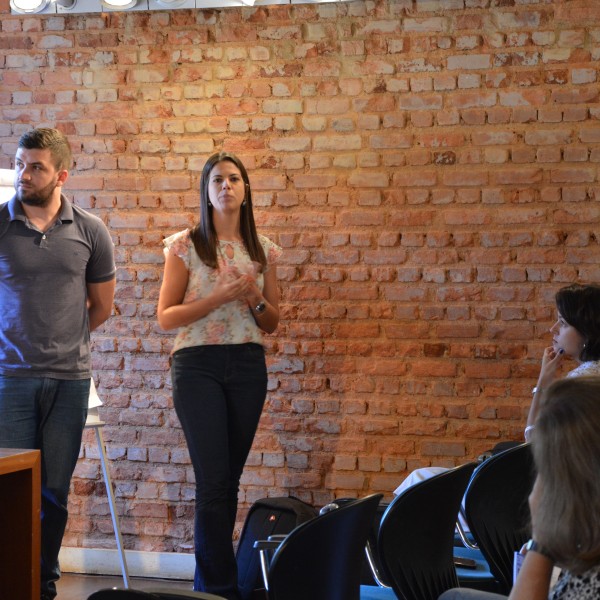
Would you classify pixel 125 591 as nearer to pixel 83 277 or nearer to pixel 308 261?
pixel 83 277

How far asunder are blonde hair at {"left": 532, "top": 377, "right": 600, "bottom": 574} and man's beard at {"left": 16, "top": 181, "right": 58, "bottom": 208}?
2487 mm

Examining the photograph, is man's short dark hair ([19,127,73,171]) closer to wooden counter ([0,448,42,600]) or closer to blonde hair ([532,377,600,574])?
wooden counter ([0,448,42,600])

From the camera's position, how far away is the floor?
4.29 m

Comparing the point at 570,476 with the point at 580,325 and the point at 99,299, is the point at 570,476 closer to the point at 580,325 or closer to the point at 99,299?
the point at 580,325

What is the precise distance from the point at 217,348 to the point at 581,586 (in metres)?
2.43

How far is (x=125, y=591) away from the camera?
144 cm

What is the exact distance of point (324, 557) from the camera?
5.97 feet

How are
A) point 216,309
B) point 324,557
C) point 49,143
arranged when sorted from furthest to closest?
point 216,309, point 49,143, point 324,557

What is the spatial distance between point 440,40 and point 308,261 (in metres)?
1.20

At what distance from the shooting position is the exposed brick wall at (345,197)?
4.18 metres

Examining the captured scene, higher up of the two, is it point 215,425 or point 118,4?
point 118,4

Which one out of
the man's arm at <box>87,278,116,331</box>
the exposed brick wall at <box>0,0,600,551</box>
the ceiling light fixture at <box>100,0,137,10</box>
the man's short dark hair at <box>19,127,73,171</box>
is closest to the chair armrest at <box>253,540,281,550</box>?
the man's arm at <box>87,278,116,331</box>

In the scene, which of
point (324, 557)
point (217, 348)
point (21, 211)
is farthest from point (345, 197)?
point (324, 557)

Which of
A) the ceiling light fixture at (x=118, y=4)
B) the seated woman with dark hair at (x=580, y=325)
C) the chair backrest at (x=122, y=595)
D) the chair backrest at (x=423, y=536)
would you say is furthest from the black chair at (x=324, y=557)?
the ceiling light fixture at (x=118, y=4)
